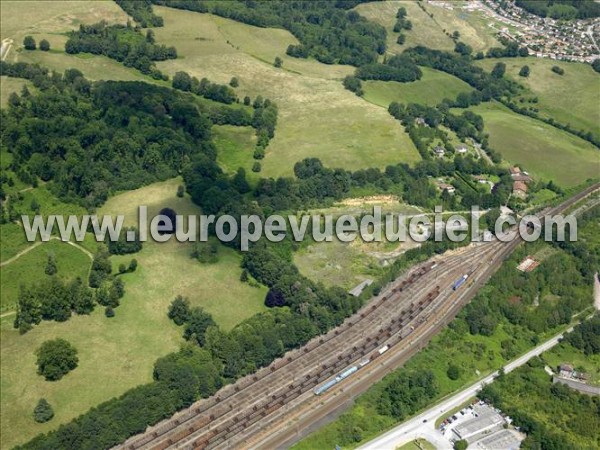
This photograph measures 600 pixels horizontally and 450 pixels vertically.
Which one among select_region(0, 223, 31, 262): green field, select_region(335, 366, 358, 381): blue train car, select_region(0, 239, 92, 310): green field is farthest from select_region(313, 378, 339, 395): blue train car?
select_region(0, 223, 31, 262): green field

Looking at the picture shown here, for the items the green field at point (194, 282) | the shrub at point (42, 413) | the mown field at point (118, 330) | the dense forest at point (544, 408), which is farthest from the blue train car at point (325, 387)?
the shrub at point (42, 413)

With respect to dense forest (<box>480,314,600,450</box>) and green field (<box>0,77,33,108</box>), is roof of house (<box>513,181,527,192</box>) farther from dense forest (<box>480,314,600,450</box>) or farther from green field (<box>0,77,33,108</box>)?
green field (<box>0,77,33,108</box>)

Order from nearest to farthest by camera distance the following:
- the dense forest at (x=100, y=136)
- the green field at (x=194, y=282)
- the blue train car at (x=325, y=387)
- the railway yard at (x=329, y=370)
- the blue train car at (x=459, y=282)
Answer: the railway yard at (x=329, y=370)
the blue train car at (x=325, y=387)
the green field at (x=194, y=282)
the blue train car at (x=459, y=282)
the dense forest at (x=100, y=136)

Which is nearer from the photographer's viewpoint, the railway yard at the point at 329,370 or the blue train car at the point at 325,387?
the railway yard at the point at 329,370

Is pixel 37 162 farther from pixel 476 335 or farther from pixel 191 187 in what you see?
pixel 476 335

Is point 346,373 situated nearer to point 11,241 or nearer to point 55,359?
point 55,359

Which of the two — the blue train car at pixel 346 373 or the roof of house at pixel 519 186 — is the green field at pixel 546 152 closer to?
the roof of house at pixel 519 186

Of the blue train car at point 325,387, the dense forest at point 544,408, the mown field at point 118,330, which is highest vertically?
the dense forest at point 544,408

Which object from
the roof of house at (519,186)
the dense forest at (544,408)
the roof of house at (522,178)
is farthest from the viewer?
the roof of house at (522,178)
